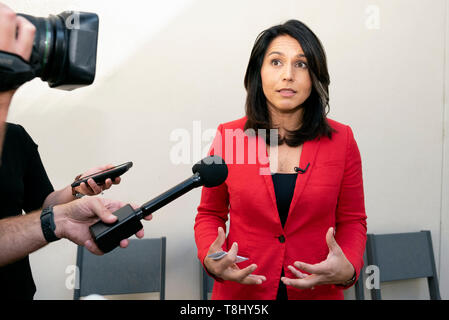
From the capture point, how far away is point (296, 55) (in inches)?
46.4

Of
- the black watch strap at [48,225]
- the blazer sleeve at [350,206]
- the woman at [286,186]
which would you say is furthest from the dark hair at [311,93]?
the black watch strap at [48,225]

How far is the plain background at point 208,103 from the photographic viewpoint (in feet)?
5.86

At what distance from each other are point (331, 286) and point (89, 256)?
3.61 feet

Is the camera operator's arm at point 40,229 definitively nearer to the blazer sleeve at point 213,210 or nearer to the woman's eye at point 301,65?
the blazer sleeve at point 213,210

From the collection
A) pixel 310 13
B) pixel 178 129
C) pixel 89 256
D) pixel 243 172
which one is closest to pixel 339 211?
pixel 243 172

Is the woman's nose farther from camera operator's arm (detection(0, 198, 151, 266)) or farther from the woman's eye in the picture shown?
camera operator's arm (detection(0, 198, 151, 266))

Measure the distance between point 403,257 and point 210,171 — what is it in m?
1.68

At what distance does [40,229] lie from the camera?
0.82 m

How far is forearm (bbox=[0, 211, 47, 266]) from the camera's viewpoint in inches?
31.7

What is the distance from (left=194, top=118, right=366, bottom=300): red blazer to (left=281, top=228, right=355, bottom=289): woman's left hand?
9cm

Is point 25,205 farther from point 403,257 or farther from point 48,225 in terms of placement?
point 403,257

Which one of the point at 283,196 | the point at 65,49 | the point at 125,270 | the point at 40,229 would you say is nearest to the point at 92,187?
the point at 40,229

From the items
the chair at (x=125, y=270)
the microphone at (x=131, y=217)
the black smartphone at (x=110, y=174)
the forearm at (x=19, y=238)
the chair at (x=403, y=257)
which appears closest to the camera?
the microphone at (x=131, y=217)

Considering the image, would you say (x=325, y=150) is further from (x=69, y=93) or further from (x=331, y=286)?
(x=69, y=93)
